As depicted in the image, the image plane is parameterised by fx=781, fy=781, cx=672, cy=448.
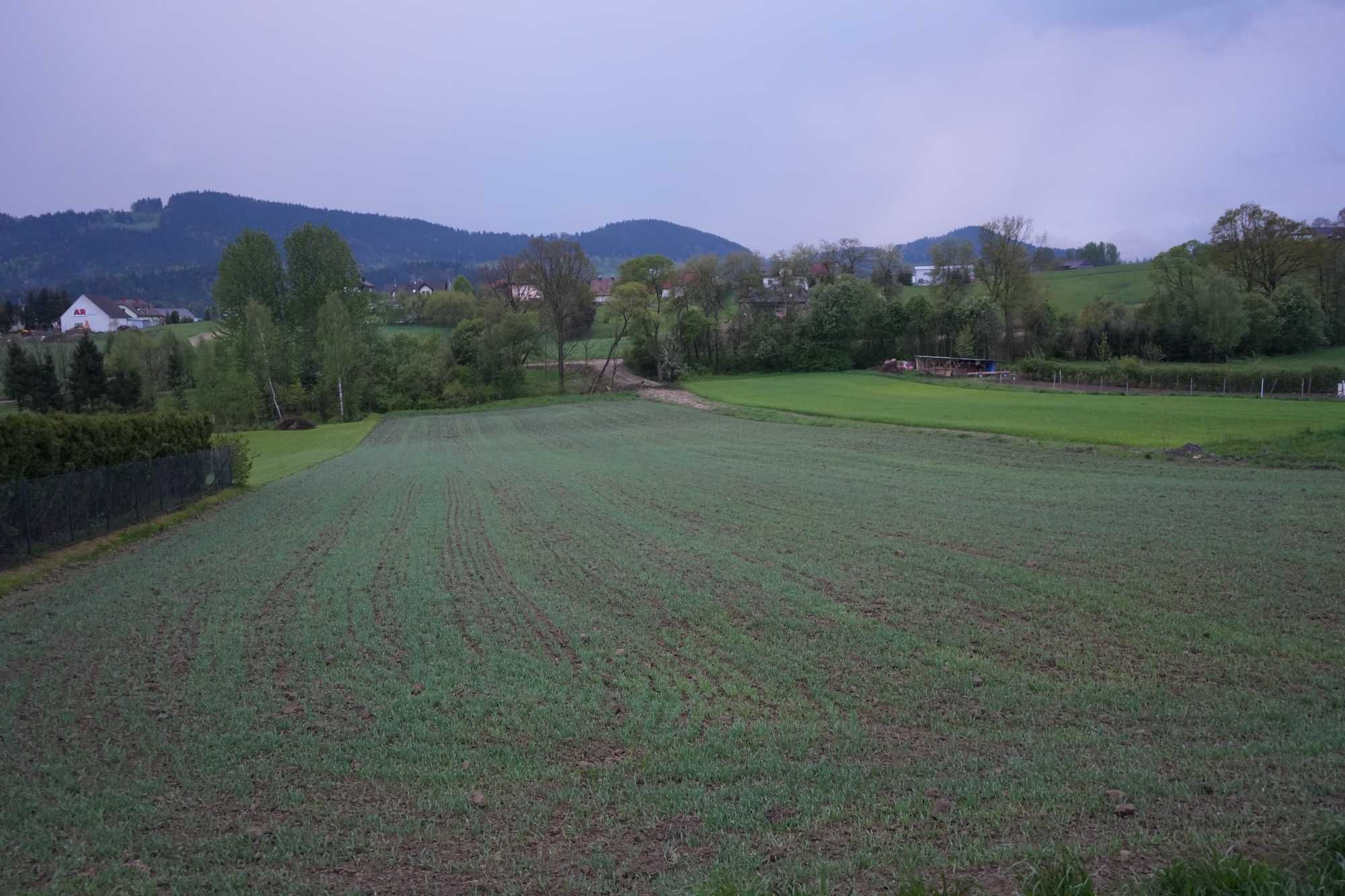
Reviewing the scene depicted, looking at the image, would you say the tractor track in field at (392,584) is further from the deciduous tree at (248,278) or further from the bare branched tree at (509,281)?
the bare branched tree at (509,281)

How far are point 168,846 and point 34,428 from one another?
17993mm

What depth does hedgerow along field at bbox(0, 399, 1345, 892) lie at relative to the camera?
18.2 feet

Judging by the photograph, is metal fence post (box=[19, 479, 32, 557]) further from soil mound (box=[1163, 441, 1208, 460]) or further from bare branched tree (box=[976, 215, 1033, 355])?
bare branched tree (box=[976, 215, 1033, 355])

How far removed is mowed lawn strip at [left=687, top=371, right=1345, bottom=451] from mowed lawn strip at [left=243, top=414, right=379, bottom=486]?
28.5 m

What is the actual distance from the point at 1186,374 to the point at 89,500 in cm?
6346

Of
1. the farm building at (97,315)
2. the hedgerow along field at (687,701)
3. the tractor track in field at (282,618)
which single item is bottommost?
the tractor track in field at (282,618)

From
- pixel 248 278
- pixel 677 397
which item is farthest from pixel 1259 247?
pixel 248 278

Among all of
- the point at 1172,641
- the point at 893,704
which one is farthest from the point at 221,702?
the point at 1172,641

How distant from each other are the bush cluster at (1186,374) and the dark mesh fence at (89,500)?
59.4 meters

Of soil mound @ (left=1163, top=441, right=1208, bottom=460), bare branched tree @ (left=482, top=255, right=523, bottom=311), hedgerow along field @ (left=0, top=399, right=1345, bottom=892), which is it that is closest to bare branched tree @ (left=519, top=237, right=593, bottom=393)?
bare branched tree @ (left=482, top=255, right=523, bottom=311)

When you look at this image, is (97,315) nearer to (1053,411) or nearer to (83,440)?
(83,440)

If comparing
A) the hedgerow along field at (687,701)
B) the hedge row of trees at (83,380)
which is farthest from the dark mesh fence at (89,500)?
the hedge row of trees at (83,380)

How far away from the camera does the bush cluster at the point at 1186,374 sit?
161ft

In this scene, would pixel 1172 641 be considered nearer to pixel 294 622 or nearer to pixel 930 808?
pixel 930 808
